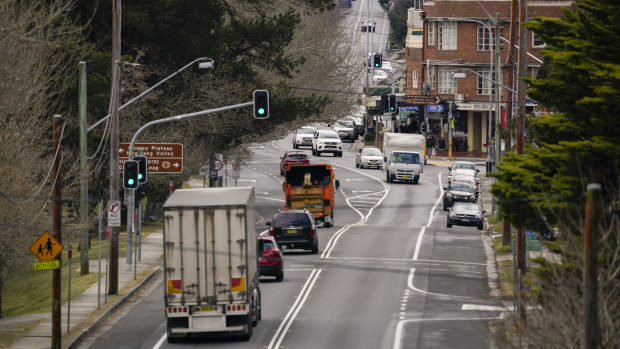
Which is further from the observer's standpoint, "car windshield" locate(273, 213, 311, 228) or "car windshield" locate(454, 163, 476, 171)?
"car windshield" locate(454, 163, 476, 171)

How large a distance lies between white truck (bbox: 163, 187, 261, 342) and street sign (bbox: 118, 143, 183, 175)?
641 inches

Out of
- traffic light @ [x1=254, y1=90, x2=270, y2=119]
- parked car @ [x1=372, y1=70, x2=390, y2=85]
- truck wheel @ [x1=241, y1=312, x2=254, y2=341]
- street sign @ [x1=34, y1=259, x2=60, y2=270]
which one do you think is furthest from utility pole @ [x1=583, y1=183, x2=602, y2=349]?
parked car @ [x1=372, y1=70, x2=390, y2=85]

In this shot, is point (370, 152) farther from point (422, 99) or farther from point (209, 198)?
point (209, 198)

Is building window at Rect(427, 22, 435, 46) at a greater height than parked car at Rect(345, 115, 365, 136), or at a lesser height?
greater

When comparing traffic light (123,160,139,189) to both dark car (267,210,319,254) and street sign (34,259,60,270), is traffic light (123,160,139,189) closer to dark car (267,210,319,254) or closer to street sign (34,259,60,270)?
dark car (267,210,319,254)

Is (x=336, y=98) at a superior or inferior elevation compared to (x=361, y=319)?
superior

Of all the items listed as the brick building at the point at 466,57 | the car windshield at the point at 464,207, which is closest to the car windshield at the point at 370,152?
the brick building at the point at 466,57

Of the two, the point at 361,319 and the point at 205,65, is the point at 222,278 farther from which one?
the point at 205,65

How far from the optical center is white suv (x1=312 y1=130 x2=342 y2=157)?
9275 cm

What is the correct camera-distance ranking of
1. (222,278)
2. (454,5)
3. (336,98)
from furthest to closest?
(454,5), (336,98), (222,278)

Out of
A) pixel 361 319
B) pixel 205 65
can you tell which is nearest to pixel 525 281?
pixel 361 319

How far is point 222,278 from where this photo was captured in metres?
27.3

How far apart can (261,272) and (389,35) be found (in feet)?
441

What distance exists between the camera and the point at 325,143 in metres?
92.8
